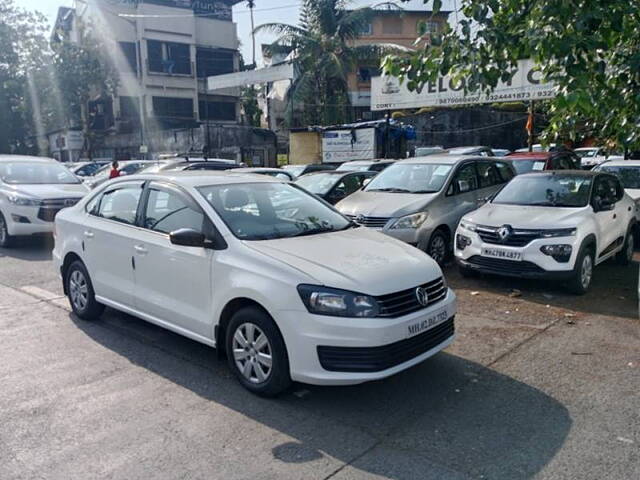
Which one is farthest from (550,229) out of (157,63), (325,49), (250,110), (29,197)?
(250,110)

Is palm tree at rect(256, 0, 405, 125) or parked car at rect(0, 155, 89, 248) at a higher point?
palm tree at rect(256, 0, 405, 125)

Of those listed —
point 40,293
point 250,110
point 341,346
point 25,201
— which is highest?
point 250,110

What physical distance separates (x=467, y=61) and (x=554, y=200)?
8.05ft

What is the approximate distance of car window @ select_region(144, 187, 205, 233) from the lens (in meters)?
4.84

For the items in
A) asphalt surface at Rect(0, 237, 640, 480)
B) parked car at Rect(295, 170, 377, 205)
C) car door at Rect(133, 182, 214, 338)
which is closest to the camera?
asphalt surface at Rect(0, 237, 640, 480)

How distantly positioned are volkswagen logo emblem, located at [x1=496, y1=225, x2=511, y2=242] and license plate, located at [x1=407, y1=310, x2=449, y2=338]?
317 centimetres

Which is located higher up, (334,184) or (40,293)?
(334,184)

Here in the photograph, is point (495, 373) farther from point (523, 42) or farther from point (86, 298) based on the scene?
point (86, 298)

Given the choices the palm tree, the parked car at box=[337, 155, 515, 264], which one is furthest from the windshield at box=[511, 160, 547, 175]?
the palm tree

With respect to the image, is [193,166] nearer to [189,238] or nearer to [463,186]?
[463,186]

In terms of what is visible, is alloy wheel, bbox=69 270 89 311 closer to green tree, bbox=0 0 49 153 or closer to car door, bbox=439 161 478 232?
car door, bbox=439 161 478 232

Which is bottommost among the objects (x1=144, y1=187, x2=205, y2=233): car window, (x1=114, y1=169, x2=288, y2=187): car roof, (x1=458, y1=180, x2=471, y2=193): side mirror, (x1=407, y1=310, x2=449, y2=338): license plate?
(x1=407, y1=310, x2=449, y2=338): license plate

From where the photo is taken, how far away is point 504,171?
10.6 metres

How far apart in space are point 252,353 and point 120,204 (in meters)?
2.48
